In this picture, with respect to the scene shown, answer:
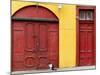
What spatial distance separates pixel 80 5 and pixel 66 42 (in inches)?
49.9

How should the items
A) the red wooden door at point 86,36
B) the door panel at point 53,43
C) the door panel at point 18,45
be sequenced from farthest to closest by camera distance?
the red wooden door at point 86,36 < the door panel at point 53,43 < the door panel at point 18,45

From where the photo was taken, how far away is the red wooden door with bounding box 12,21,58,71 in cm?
741

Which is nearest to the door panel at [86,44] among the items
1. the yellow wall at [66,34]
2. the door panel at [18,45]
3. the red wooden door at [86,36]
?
the red wooden door at [86,36]

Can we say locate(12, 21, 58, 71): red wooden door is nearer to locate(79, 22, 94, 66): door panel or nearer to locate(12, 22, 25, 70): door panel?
locate(12, 22, 25, 70): door panel

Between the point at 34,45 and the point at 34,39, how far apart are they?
0.60ft

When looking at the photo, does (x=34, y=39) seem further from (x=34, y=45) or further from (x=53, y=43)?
(x=53, y=43)

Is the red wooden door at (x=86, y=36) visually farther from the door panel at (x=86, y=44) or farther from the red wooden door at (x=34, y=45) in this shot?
the red wooden door at (x=34, y=45)

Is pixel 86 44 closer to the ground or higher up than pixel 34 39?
closer to the ground

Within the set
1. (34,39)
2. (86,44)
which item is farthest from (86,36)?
(34,39)

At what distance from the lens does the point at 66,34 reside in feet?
26.0

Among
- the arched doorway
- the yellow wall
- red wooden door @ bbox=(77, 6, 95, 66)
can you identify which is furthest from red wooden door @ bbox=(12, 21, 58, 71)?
red wooden door @ bbox=(77, 6, 95, 66)

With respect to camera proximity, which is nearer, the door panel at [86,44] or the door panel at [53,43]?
the door panel at [53,43]

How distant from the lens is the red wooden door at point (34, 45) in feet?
24.3
